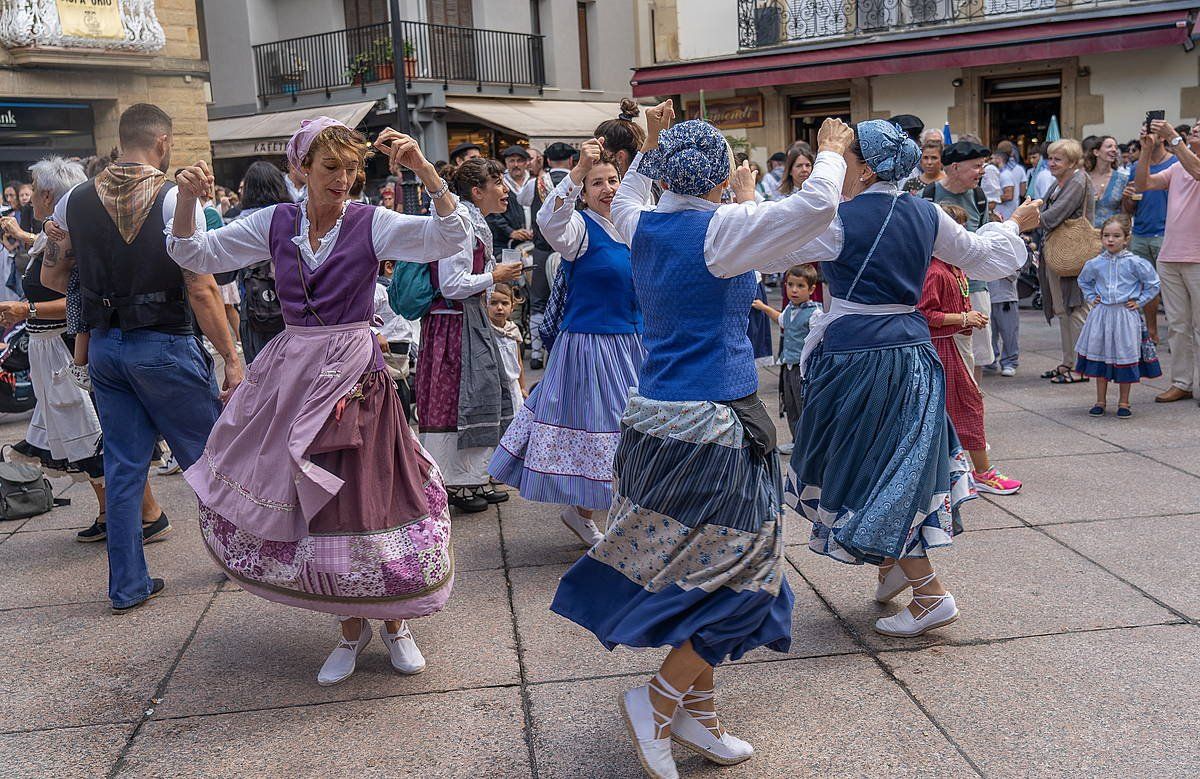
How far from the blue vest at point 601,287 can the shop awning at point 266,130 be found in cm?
1898

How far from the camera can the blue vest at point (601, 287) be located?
493 centimetres

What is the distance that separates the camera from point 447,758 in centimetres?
335

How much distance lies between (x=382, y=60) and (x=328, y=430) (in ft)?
76.9

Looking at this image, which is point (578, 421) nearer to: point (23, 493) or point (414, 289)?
point (414, 289)

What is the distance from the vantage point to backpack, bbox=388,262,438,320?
5711 millimetres

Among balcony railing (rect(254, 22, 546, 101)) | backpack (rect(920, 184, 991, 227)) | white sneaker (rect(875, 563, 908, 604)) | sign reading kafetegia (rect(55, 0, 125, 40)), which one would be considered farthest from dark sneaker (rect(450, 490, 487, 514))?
balcony railing (rect(254, 22, 546, 101))

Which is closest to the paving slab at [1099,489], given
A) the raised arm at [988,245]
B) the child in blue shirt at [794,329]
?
the child in blue shirt at [794,329]

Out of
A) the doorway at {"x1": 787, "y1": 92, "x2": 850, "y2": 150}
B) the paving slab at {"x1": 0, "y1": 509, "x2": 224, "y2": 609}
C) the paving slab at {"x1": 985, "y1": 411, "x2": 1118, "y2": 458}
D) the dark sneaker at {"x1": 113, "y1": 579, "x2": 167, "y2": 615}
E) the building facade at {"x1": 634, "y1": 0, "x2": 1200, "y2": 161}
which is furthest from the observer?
the doorway at {"x1": 787, "y1": 92, "x2": 850, "y2": 150}

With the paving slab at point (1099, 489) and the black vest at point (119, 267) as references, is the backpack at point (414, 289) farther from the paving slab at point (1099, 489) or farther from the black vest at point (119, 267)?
the paving slab at point (1099, 489)

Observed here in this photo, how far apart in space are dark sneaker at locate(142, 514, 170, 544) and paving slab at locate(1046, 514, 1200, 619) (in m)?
4.35

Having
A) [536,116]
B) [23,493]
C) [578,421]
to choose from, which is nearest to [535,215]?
[23,493]

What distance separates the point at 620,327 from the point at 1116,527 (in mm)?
2489

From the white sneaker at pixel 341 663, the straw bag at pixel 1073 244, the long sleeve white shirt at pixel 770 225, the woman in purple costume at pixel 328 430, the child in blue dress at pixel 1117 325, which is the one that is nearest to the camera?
the long sleeve white shirt at pixel 770 225

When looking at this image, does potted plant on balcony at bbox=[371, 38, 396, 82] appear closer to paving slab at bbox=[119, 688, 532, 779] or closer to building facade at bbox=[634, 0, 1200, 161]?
building facade at bbox=[634, 0, 1200, 161]
